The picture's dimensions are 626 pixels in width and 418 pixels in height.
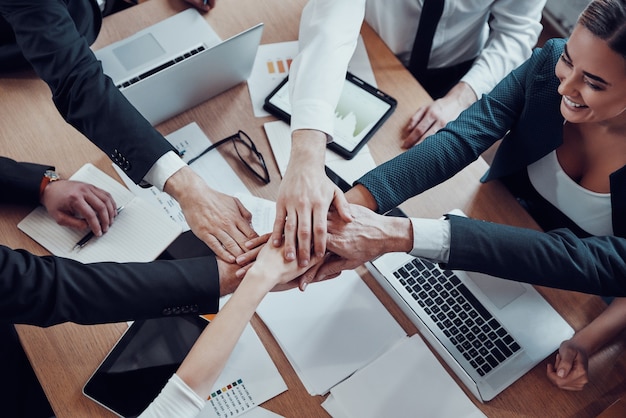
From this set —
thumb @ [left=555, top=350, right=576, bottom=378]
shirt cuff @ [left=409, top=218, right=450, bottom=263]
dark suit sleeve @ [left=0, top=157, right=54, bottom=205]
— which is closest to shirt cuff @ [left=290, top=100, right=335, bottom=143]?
shirt cuff @ [left=409, top=218, right=450, bottom=263]

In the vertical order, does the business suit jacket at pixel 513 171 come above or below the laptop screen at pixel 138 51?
below

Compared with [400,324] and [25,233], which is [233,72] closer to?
[25,233]

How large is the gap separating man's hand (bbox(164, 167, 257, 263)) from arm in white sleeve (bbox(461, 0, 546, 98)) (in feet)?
2.67

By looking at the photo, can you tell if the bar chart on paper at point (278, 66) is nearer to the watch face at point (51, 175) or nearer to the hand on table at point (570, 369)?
the watch face at point (51, 175)

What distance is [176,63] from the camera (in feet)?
4.32

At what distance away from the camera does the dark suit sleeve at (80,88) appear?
1273mm

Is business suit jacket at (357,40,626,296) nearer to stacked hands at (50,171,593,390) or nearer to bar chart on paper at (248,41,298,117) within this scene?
stacked hands at (50,171,593,390)

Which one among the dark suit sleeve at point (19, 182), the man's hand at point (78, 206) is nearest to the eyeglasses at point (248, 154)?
the man's hand at point (78, 206)

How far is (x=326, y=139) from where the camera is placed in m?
1.36

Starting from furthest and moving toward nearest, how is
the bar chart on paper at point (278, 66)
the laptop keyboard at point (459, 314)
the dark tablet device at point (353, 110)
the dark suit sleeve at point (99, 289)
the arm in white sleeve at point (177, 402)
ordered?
the bar chart on paper at point (278, 66) < the dark tablet device at point (353, 110) < the laptop keyboard at point (459, 314) < the dark suit sleeve at point (99, 289) < the arm in white sleeve at point (177, 402)

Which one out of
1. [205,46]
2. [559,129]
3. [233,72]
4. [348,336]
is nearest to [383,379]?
[348,336]

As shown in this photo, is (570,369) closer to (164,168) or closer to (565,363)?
(565,363)

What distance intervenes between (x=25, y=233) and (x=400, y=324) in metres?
0.89

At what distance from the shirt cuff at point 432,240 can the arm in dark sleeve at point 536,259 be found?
0.7 inches
